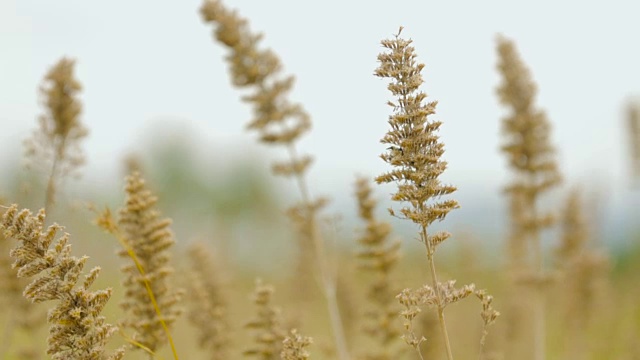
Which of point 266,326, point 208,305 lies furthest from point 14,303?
point 266,326

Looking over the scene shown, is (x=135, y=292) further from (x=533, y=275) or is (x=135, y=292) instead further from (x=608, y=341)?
(x=608, y=341)

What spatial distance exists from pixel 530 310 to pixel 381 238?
7.86 metres

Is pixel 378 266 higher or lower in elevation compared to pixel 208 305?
higher

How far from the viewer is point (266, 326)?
264 inches

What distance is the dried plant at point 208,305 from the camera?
8508mm

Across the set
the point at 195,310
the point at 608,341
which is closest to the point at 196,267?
the point at 195,310

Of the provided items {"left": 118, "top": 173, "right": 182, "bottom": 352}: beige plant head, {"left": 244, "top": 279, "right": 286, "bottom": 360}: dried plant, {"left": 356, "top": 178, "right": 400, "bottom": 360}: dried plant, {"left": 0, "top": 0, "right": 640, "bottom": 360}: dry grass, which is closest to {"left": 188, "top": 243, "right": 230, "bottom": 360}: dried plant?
{"left": 0, "top": 0, "right": 640, "bottom": 360}: dry grass

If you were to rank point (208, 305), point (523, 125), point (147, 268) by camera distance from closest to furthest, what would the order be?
point (147, 268)
point (208, 305)
point (523, 125)

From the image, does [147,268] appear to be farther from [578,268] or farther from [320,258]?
[578,268]

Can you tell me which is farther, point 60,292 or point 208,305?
point 208,305

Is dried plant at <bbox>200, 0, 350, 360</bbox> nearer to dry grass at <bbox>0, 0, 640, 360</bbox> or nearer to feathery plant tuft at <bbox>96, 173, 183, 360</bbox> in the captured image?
dry grass at <bbox>0, 0, 640, 360</bbox>

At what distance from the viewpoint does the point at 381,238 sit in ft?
28.7

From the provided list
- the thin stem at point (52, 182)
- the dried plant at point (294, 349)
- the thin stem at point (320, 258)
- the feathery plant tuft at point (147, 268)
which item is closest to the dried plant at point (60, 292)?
the dried plant at point (294, 349)

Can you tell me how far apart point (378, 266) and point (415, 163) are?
3.73 m
